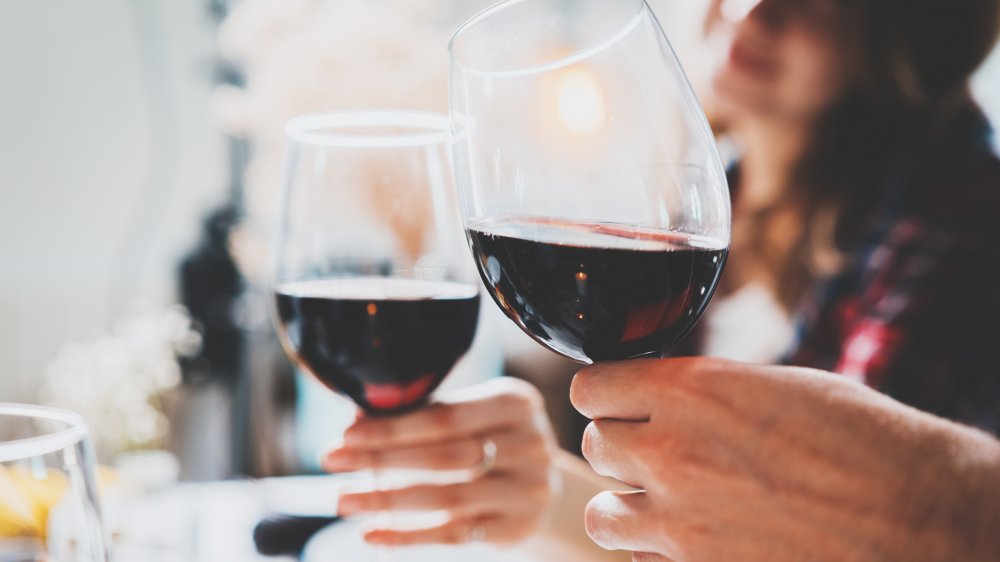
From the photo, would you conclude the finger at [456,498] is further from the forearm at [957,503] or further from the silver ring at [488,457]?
the forearm at [957,503]

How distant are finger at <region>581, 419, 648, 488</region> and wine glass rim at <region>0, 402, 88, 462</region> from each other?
243mm

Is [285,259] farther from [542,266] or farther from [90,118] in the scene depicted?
[90,118]

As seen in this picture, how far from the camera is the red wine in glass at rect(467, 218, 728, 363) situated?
384 millimetres

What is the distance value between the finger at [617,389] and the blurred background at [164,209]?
169 centimetres

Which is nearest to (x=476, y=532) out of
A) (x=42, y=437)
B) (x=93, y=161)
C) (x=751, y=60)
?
(x=42, y=437)

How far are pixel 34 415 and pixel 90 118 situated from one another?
2.63m

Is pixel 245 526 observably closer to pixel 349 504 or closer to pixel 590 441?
pixel 349 504

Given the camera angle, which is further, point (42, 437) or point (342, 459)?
point (342, 459)

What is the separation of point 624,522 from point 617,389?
7 centimetres

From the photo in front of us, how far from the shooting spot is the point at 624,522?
1.31 ft

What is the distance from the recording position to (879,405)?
15.4 inches

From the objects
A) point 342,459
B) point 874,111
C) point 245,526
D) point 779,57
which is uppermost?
point 779,57

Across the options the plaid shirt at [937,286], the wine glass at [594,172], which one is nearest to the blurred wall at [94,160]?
the plaid shirt at [937,286]

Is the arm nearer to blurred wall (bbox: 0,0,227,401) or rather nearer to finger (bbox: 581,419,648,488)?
finger (bbox: 581,419,648,488)
